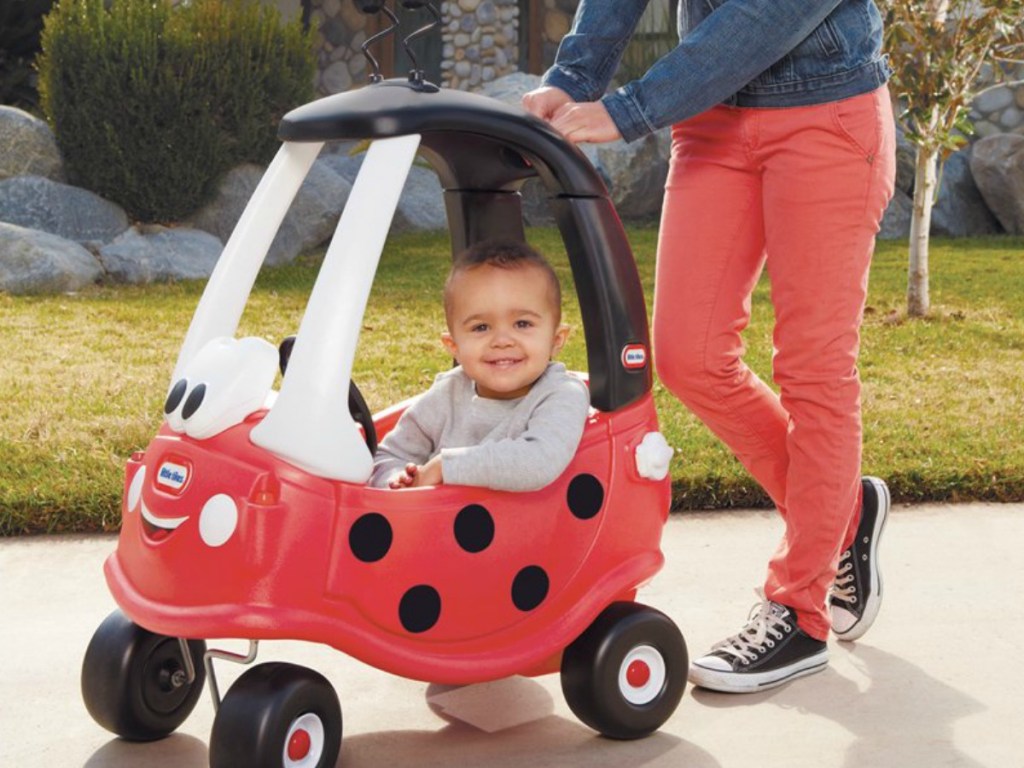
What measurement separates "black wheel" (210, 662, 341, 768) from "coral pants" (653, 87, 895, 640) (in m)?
0.87

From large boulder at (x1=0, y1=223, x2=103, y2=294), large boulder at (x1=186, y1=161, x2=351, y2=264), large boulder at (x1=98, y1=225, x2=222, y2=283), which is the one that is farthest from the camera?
large boulder at (x1=186, y1=161, x2=351, y2=264)

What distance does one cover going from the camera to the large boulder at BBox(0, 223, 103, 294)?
694 centimetres

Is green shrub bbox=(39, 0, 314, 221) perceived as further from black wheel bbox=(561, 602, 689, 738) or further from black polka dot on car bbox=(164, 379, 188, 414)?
black wheel bbox=(561, 602, 689, 738)

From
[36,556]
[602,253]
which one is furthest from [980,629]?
[36,556]

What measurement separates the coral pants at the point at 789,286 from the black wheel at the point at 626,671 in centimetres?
34

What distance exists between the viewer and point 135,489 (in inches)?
85.3

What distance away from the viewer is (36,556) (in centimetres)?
321

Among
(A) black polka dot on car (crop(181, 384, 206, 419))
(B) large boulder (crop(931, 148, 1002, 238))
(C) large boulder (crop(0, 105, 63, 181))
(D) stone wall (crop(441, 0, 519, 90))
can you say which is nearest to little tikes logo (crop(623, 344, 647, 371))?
(A) black polka dot on car (crop(181, 384, 206, 419))

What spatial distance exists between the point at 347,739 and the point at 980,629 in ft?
4.04

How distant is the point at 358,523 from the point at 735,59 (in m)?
0.94

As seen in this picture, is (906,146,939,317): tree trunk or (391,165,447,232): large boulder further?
(391,165,447,232): large boulder

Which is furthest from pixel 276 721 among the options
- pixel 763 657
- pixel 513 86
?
pixel 513 86

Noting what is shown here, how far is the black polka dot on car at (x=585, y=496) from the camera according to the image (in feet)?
7.51

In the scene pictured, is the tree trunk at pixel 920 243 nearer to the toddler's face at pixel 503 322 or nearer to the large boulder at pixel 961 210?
the large boulder at pixel 961 210
